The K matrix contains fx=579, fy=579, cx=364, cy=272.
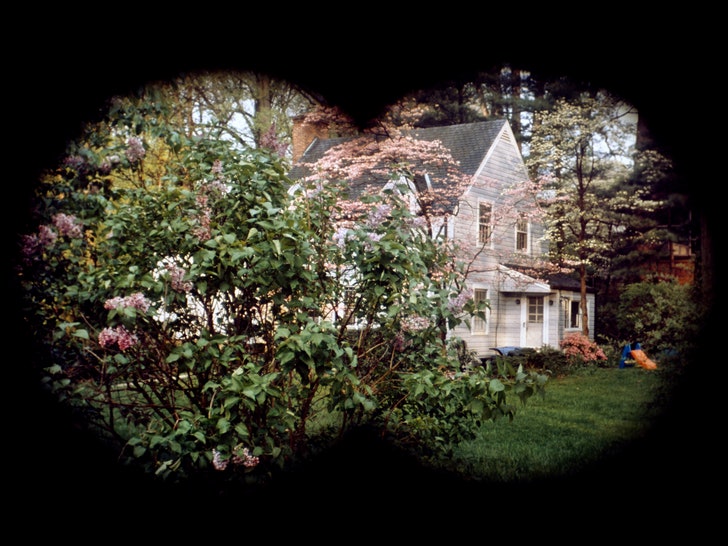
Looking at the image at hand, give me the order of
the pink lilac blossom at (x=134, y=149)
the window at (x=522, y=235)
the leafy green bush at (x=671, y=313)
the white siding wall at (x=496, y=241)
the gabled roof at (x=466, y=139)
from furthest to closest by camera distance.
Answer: the window at (x=522, y=235) → the white siding wall at (x=496, y=241) → the gabled roof at (x=466, y=139) → the leafy green bush at (x=671, y=313) → the pink lilac blossom at (x=134, y=149)

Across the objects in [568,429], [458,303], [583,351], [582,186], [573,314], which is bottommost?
[568,429]

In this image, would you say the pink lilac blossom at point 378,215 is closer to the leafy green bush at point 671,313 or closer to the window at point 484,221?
the leafy green bush at point 671,313

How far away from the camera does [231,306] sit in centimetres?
255

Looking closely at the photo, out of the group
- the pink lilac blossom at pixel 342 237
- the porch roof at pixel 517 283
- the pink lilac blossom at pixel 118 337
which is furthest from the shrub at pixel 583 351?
the pink lilac blossom at pixel 118 337

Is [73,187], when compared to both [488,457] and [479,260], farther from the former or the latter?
[479,260]

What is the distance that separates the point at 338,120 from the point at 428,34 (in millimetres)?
860

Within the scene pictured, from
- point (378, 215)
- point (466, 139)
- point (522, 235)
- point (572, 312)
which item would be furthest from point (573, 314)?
point (378, 215)

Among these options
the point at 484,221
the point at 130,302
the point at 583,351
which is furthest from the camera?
the point at 484,221

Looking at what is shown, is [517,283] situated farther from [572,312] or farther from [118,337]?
[118,337]

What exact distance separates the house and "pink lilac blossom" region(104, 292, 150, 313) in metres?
4.74

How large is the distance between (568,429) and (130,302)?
167 inches

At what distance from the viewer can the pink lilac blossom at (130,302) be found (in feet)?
6.62

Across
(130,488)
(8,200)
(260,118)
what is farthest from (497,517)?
(260,118)

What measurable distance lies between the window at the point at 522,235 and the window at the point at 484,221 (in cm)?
68
